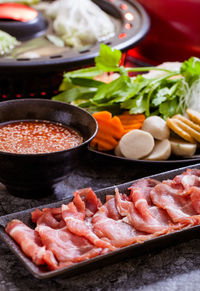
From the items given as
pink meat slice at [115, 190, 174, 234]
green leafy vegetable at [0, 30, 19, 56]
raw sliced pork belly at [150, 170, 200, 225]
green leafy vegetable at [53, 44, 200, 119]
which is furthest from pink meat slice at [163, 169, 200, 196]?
green leafy vegetable at [0, 30, 19, 56]

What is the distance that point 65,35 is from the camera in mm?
2943

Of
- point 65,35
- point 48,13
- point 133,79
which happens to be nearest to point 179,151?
point 133,79

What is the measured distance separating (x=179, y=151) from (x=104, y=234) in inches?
28.2

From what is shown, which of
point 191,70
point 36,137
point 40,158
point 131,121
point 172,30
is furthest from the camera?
point 172,30

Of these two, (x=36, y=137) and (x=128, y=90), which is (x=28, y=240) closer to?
(x=36, y=137)

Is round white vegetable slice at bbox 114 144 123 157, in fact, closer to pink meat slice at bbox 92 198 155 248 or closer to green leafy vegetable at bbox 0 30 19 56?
pink meat slice at bbox 92 198 155 248

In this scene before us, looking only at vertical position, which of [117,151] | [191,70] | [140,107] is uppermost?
[191,70]

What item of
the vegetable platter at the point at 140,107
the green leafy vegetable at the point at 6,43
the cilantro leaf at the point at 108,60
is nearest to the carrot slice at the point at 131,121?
the vegetable platter at the point at 140,107

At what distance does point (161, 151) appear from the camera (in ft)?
6.53

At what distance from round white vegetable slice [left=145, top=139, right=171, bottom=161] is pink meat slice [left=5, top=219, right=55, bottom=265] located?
71 cm

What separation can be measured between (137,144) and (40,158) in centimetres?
53

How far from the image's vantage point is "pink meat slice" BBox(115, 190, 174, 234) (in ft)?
4.77

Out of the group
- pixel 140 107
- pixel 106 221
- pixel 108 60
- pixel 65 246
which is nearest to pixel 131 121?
pixel 140 107

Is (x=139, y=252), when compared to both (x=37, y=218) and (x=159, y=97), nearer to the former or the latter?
(x=37, y=218)
